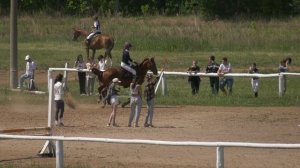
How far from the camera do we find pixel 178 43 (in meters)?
58.5

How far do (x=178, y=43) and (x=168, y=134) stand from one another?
3267cm

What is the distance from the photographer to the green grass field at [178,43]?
156ft

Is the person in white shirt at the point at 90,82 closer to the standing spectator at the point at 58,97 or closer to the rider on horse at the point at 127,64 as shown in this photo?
the rider on horse at the point at 127,64

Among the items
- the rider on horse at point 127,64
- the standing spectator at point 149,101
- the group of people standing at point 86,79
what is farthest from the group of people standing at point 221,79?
the standing spectator at point 149,101

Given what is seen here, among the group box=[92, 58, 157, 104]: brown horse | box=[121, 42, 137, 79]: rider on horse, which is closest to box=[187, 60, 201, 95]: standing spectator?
box=[92, 58, 157, 104]: brown horse

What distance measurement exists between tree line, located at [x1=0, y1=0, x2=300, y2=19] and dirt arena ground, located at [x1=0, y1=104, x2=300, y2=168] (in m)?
45.1

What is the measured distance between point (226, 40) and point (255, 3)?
24365 millimetres

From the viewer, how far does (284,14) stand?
80062 mm

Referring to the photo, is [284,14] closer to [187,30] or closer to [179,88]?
[187,30]

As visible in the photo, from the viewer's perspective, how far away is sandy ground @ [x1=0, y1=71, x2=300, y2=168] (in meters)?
17.8

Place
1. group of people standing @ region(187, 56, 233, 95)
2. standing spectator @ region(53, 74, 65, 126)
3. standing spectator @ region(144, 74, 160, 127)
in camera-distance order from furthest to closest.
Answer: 1. group of people standing @ region(187, 56, 233, 95)
2. standing spectator @ region(144, 74, 160, 127)
3. standing spectator @ region(53, 74, 65, 126)

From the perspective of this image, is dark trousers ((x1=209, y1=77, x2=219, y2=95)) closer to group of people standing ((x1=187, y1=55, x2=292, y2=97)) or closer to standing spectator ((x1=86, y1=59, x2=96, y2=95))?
group of people standing ((x1=187, y1=55, x2=292, y2=97))

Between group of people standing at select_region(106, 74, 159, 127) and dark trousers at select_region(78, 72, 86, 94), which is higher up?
dark trousers at select_region(78, 72, 86, 94)

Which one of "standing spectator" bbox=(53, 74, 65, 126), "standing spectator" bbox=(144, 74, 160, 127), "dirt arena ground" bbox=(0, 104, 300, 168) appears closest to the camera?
"dirt arena ground" bbox=(0, 104, 300, 168)
